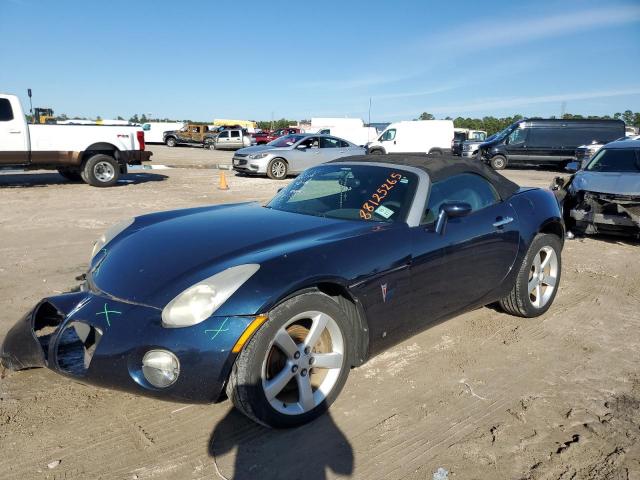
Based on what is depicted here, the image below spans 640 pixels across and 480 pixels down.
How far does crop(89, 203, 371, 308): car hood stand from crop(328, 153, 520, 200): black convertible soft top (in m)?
0.83

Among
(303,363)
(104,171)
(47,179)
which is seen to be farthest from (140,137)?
(303,363)

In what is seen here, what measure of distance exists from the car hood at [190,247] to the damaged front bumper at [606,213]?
5.33 metres

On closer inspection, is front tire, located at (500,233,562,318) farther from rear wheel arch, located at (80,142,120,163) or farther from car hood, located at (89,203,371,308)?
rear wheel arch, located at (80,142,120,163)

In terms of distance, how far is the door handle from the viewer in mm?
3906

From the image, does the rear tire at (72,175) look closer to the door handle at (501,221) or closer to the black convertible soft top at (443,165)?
the black convertible soft top at (443,165)

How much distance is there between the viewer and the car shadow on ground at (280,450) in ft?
7.71

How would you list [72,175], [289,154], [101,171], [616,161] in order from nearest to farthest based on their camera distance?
[616,161]
[101,171]
[72,175]
[289,154]

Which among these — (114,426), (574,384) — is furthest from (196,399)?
(574,384)

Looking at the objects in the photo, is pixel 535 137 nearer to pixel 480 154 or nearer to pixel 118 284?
pixel 480 154

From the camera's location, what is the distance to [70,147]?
486 inches

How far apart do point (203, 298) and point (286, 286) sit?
1.38ft

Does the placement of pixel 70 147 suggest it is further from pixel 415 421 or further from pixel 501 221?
pixel 415 421

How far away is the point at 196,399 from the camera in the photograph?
2.39 m

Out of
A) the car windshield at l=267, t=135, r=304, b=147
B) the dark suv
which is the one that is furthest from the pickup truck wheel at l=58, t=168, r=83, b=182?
the dark suv
